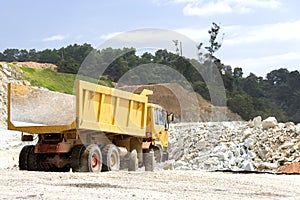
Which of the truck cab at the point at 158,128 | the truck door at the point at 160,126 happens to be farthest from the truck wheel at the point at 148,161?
the truck door at the point at 160,126

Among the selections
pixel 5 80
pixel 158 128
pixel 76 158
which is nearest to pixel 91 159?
pixel 76 158

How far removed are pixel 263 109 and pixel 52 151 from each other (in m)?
39.1

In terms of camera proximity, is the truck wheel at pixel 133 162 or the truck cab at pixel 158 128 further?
the truck cab at pixel 158 128

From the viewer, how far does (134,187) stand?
35.2 ft

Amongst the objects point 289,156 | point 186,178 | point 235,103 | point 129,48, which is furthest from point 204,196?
point 235,103

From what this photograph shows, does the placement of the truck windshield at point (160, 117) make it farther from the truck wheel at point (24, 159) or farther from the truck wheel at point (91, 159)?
the truck wheel at point (24, 159)

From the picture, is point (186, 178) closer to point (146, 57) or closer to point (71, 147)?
point (71, 147)

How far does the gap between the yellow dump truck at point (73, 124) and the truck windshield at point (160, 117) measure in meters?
1.43

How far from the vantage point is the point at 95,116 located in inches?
554

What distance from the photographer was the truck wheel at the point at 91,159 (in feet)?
45.9

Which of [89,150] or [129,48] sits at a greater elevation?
[129,48]

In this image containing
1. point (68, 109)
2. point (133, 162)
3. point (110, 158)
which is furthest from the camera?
point (133, 162)

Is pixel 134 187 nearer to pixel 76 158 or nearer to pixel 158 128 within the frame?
pixel 76 158

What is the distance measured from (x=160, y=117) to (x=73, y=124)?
4.34 m
